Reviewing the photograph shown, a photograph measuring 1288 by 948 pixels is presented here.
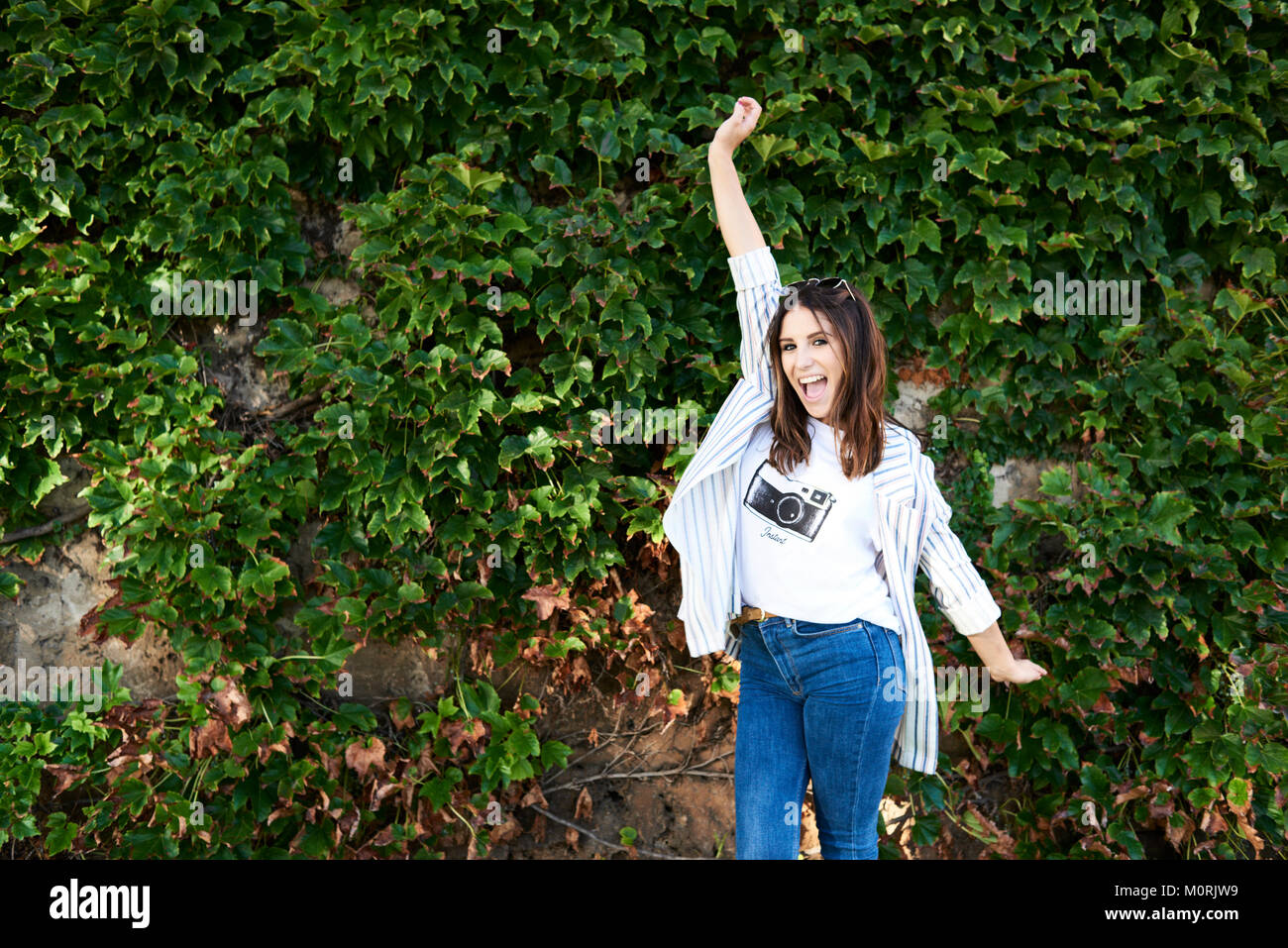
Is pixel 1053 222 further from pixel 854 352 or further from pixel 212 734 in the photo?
pixel 212 734

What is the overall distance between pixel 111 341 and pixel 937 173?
8.74 feet

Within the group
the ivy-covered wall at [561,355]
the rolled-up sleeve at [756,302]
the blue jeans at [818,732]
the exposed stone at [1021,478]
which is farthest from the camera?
the exposed stone at [1021,478]

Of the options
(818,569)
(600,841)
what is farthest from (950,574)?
(600,841)

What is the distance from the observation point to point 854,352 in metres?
1.97

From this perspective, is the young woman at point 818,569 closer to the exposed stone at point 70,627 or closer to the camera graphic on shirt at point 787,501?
the camera graphic on shirt at point 787,501

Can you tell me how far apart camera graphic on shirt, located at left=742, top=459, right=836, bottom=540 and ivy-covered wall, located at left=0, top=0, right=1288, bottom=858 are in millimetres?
932

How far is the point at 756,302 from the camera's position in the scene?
2088mm

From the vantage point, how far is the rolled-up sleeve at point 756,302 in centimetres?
209

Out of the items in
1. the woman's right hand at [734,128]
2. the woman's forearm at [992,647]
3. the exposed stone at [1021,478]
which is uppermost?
the woman's right hand at [734,128]

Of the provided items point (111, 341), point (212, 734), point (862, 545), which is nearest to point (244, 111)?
point (111, 341)

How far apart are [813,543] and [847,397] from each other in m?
0.31

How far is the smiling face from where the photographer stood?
6.46 feet

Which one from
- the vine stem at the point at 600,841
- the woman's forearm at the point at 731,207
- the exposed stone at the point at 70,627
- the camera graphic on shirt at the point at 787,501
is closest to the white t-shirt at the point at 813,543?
the camera graphic on shirt at the point at 787,501

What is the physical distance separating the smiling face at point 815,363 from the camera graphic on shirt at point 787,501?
0.16 metres
